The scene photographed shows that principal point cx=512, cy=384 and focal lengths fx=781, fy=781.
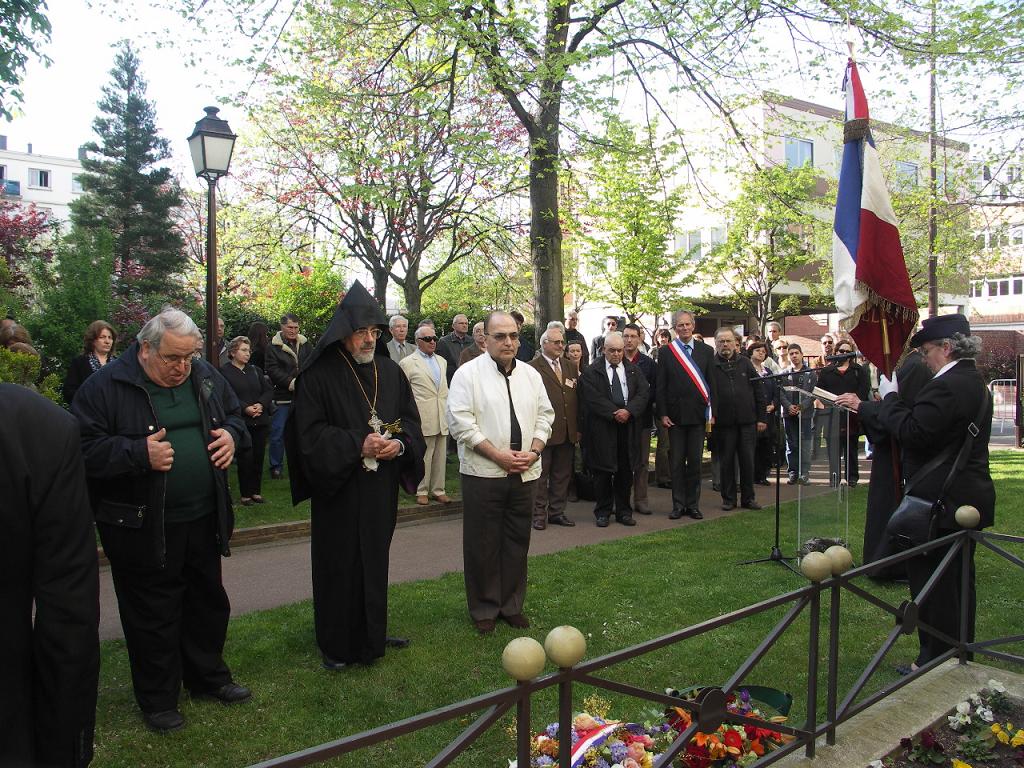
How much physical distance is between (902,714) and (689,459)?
5.76 metres

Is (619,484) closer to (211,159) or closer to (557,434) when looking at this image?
(557,434)

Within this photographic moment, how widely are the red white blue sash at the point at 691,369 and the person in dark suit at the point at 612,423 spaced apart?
0.60m

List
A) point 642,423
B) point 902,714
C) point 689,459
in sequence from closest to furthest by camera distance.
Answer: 1. point 902,714
2. point 689,459
3. point 642,423

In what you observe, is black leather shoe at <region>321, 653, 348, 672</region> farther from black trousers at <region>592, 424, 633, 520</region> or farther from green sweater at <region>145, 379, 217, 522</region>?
black trousers at <region>592, 424, 633, 520</region>

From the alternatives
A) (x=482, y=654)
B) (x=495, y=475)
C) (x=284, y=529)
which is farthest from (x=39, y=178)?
(x=482, y=654)

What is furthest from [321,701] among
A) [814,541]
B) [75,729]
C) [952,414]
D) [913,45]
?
[913,45]

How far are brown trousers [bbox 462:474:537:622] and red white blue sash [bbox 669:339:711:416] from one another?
4.39m

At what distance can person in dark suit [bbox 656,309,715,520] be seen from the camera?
9.44 metres

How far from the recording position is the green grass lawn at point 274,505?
8.52 meters

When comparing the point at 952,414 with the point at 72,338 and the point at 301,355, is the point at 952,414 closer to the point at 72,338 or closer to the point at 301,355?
the point at 301,355

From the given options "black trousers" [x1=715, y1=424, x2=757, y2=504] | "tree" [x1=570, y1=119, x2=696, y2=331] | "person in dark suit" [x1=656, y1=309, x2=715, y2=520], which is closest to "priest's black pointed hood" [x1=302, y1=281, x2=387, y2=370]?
"person in dark suit" [x1=656, y1=309, x2=715, y2=520]

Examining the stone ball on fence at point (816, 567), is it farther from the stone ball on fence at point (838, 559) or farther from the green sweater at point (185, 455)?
the green sweater at point (185, 455)

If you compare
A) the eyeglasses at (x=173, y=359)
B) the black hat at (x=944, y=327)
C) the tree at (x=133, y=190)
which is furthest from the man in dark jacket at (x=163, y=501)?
the tree at (x=133, y=190)

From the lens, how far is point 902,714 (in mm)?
3842
